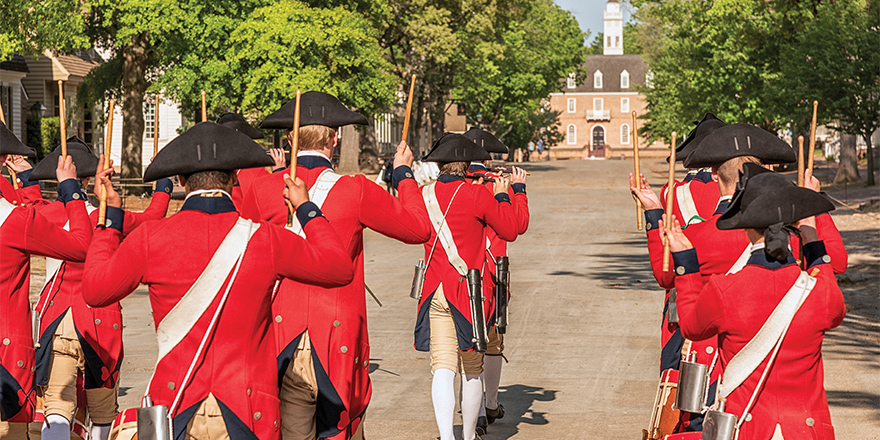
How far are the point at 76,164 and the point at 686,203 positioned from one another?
376 cm

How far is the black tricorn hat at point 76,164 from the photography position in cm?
651

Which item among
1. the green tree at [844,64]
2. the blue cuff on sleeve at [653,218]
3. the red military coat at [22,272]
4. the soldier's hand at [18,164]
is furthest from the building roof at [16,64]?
the blue cuff on sleeve at [653,218]

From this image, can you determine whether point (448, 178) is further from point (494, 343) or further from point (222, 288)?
point (222, 288)

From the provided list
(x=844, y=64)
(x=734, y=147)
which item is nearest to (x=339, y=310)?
(x=734, y=147)

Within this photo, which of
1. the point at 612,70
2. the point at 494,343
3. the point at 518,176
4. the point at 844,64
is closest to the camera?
the point at 518,176

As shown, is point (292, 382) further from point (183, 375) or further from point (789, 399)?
point (789, 399)

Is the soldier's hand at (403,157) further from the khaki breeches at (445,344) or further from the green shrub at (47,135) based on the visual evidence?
the green shrub at (47,135)

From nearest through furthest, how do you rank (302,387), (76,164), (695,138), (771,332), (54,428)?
1. (771,332)
2. (302,387)
3. (54,428)
4. (76,164)
5. (695,138)

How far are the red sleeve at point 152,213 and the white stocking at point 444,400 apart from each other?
2306 millimetres

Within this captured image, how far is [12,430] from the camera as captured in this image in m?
5.51

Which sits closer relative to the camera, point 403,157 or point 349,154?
point 403,157

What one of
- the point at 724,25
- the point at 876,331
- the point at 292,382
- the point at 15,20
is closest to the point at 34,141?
the point at 15,20

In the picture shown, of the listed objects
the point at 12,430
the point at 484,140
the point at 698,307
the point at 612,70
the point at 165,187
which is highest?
the point at 612,70

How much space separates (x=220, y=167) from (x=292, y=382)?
1.52 meters
